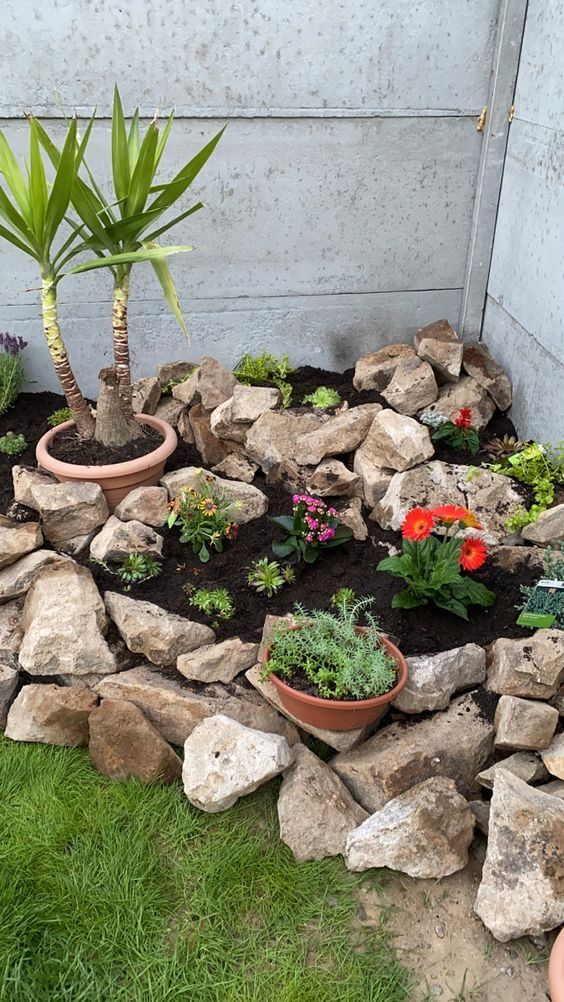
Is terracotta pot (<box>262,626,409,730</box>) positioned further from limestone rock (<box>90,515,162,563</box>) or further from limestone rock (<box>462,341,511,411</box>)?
limestone rock (<box>462,341,511,411</box>)

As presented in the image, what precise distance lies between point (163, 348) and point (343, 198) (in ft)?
4.45

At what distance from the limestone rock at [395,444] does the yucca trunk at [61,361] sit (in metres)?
1.36

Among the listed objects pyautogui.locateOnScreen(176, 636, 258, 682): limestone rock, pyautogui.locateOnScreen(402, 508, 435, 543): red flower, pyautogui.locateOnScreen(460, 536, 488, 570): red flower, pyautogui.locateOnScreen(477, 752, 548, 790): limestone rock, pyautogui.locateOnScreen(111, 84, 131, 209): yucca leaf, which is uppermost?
pyautogui.locateOnScreen(111, 84, 131, 209): yucca leaf

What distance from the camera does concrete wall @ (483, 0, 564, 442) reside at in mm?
3638

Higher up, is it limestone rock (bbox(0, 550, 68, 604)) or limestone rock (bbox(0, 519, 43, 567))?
limestone rock (bbox(0, 519, 43, 567))

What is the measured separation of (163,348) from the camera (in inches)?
180

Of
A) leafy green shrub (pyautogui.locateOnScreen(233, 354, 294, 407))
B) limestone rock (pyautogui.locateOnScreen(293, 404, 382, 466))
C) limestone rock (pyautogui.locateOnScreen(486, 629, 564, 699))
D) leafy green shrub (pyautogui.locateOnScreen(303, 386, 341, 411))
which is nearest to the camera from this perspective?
limestone rock (pyautogui.locateOnScreen(486, 629, 564, 699))

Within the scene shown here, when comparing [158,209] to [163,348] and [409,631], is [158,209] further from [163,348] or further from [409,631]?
[409,631]

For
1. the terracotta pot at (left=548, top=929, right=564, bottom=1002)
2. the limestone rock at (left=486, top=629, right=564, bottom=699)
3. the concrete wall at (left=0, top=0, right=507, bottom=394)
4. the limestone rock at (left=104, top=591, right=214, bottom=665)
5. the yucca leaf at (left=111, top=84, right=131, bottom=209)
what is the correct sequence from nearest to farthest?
the terracotta pot at (left=548, top=929, right=564, bottom=1002)
the limestone rock at (left=486, top=629, right=564, bottom=699)
the limestone rock at (left=104, top=591, right=214, bottom=665)
the yucca leaf at (left=111, top=84, right=131, bottom=209)
the concrete wall at (left=0, top=0, right=507, bottom=394)

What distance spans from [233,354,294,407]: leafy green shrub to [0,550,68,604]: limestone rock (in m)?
1.67

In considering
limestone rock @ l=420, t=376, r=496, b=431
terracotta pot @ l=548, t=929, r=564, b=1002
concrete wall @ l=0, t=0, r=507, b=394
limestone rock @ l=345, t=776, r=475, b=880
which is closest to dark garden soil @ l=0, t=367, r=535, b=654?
limestone rock @ l=345, t=776, r=475, b=880

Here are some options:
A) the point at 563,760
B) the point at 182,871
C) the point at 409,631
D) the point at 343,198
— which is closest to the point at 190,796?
the point at 182,871

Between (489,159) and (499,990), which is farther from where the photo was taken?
(489,159)

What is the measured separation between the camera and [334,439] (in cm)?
375
